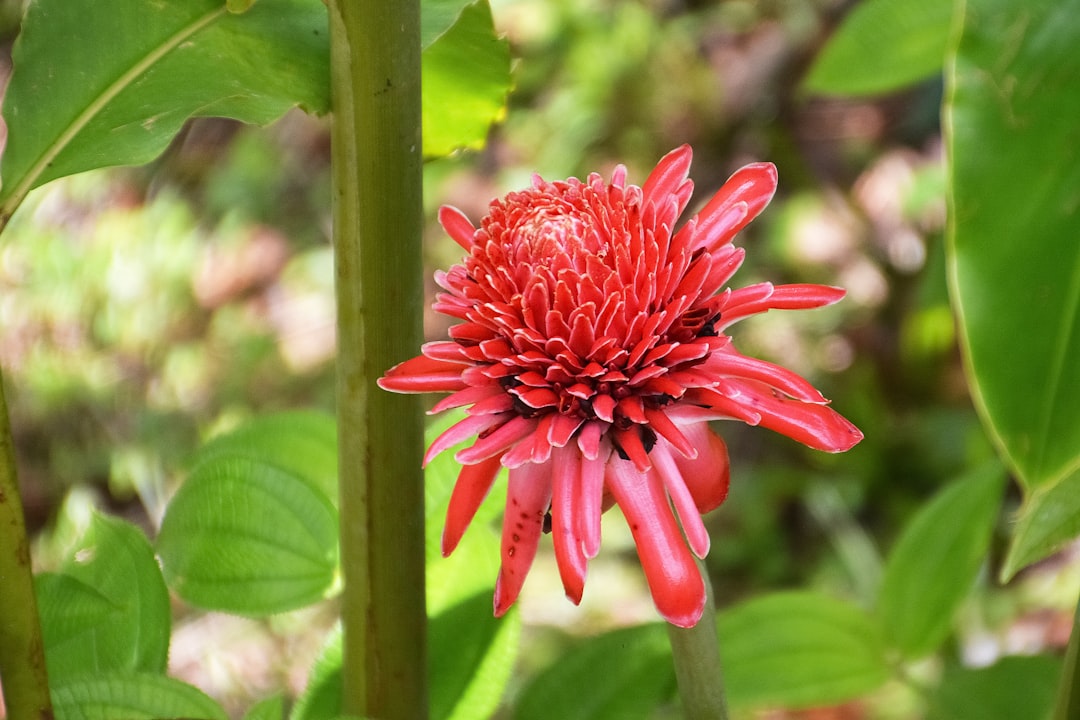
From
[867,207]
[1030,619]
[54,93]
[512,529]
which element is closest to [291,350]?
[867,207]

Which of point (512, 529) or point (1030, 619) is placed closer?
point (512, 529)

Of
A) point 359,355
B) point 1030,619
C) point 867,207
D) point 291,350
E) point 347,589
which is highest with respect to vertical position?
point 867,207

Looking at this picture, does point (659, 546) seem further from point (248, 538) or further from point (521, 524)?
point (248, 538)

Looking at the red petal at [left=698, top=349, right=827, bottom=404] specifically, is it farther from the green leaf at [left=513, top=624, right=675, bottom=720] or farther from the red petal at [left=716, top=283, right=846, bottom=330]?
the green leaf at [left=513, top=624, right=675, bottom=720]

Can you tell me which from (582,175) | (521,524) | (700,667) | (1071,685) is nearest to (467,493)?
(521,524)

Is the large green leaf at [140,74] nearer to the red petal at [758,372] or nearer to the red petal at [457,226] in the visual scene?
the red petal at [457,226]

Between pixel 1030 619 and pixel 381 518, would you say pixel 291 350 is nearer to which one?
pixel 1030 619
